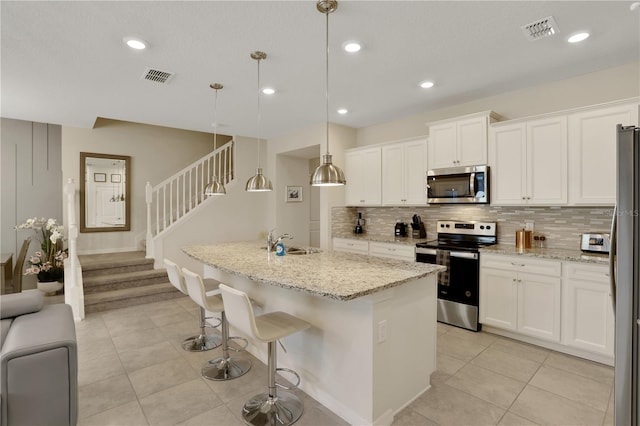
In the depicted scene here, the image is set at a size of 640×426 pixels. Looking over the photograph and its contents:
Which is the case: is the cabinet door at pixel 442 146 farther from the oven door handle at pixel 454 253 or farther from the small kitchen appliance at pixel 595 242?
the small kitchen appliance at pixel 595 242

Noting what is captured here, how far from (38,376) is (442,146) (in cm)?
430

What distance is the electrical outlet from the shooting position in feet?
6.64

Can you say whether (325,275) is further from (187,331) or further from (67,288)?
(67,288)

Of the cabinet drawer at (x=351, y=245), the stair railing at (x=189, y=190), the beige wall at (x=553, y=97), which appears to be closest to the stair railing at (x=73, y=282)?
the stair railing at (x=189, y=190)

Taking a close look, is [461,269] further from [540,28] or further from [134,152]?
[134,152]

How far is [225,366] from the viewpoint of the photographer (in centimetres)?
281

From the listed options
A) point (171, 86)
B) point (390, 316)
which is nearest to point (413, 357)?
point (390, 316)

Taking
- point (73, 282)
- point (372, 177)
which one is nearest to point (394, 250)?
point (372, 177)

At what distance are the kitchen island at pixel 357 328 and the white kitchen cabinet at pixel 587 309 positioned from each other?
4.78ft

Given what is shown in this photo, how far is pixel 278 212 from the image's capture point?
21.1ft

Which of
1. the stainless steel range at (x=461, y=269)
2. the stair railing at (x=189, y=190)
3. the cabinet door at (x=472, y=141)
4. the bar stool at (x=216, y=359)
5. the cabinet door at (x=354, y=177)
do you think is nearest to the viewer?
the bar stool at (x=216, y=359)

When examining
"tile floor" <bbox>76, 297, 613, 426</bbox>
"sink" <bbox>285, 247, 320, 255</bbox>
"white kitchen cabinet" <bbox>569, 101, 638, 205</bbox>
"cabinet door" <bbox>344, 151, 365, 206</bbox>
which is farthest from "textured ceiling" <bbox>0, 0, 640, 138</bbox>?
"tile floor" <bbox>76, 297, 613, 426</bbox>

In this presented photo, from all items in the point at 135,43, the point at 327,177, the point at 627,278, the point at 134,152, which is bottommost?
the point at 627,278

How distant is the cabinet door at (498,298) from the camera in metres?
3.36
